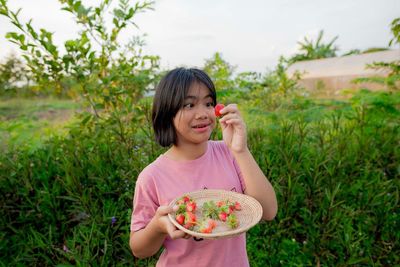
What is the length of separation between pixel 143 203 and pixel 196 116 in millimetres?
359

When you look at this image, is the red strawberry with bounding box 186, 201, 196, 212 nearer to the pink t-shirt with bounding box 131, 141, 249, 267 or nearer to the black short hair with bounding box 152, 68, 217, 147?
the pink t-shirt with bounding box 131, 141, 249, 267

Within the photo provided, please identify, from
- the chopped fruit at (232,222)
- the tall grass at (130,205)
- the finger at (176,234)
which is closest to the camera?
the finger at (176,234)

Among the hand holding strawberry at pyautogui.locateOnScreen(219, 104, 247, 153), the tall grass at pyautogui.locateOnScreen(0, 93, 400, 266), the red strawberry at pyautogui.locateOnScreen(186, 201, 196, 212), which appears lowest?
the tall grass at pyautogui.locateOnScreen(0, 93, 400, 266)

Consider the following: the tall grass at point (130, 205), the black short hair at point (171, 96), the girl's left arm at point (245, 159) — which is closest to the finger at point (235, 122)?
the girl's left arm at point (245, 159)

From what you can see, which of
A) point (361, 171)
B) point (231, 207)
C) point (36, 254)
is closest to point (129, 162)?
point (36, 254)

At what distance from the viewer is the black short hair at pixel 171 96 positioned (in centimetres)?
117

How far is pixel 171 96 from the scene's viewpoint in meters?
1.18

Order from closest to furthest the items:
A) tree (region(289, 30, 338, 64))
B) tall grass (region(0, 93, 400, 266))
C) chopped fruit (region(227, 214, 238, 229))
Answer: chopped fruit (region(227, 214, 238, 229))
tall grass (region(0, 93, 400, 266))
tree (region(289, 30, 338, 64))

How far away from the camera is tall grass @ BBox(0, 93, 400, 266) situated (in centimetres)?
194

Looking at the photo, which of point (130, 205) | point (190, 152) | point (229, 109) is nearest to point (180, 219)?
point (190, 152)

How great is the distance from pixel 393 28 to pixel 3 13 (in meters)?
3.31

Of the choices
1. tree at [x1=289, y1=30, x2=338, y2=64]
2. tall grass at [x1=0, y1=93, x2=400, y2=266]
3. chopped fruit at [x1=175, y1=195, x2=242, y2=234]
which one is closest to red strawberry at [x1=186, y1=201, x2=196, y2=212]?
chopped fruit at [x1=175, y1=195, x2=242, y2=234]

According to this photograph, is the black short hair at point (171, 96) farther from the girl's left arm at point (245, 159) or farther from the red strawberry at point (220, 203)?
the red strawberry at point (220, 203)

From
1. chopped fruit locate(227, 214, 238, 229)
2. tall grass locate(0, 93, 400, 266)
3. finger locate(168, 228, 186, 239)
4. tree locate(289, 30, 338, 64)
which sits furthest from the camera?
tree locate(289, 30, 338, 64)
